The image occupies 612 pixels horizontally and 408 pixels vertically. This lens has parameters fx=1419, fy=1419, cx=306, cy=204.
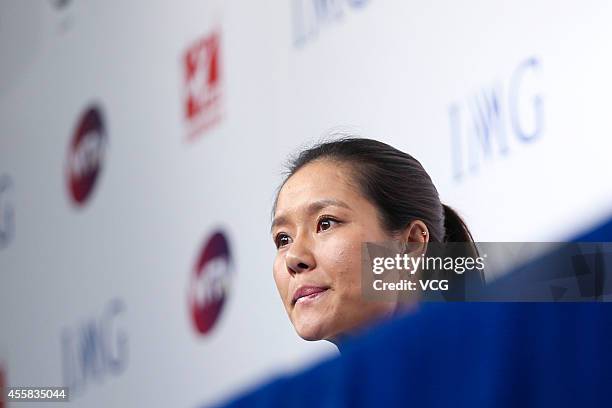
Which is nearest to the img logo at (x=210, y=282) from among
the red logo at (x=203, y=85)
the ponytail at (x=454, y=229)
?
the red logo at (x=203, y=85)

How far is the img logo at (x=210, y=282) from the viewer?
263 cm

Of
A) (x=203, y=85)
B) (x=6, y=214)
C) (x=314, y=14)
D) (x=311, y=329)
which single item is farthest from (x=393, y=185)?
(x=6, y=214)

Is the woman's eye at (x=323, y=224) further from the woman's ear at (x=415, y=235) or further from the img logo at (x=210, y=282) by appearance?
the img logo at (x=210, y=282)

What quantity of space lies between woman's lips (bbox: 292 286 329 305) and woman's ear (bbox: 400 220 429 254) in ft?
0.29

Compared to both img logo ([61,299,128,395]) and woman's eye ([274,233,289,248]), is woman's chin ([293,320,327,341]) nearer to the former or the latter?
woman's eye ([274,233,289,248])

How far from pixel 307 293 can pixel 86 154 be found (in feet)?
6.74

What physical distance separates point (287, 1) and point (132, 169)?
711mm

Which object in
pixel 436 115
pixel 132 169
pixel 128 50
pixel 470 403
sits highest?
pixel 128 50

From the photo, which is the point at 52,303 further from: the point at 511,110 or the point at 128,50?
the point at 511,110

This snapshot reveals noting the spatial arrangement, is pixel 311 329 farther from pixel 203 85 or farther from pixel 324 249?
pixel 203 85

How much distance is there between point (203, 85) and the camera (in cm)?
279

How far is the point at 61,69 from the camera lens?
11.2 ft

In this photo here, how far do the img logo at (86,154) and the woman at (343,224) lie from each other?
189 cm

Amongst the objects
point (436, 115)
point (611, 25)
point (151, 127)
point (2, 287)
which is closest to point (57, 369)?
point (2, 287)
